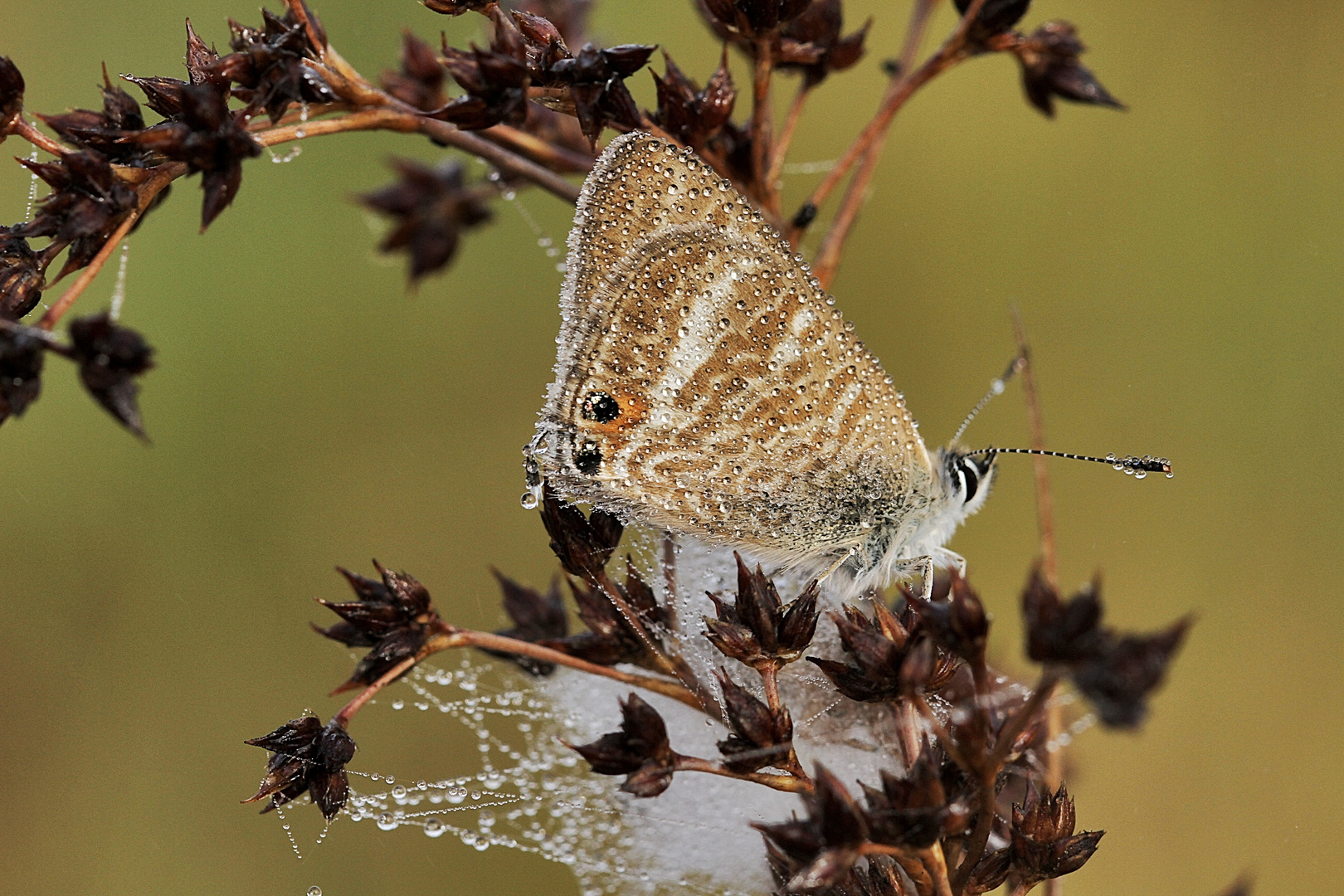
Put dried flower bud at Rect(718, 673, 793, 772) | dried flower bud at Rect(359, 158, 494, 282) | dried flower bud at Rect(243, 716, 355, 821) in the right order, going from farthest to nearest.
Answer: dried flower bud at Rect(359, 158, 494, 282)
dried flower bud at Rect(243, 716, 355, 821)
dried flower bud at Rect(718, 673, 793, 772)

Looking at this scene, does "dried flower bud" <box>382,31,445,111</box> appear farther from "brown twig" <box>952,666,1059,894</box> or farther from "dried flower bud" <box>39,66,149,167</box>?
"brown twig" <box>952,666,1059,894</box>

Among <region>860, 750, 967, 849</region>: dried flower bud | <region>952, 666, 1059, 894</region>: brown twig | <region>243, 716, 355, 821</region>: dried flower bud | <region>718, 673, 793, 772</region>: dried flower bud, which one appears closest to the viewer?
<region>952, 666, 1059, 894</region>: brown twig

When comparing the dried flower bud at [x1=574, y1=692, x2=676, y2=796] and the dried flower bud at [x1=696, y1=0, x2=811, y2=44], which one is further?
the dried flower bud at [x1=696, y1=0, x2=811, y2=44]

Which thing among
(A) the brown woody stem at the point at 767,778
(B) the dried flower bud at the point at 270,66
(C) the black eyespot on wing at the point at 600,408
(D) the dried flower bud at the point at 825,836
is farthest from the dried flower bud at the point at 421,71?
(D) the dried flower bud at the point at 825,836

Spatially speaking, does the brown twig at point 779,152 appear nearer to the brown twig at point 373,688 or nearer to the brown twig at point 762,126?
the brown twig at point 762,126

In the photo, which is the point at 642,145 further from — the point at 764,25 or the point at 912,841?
the point at 912,841

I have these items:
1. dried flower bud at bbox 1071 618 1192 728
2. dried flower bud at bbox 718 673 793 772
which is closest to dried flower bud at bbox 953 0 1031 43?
dried flower bud at bbox 718 673 793 772
